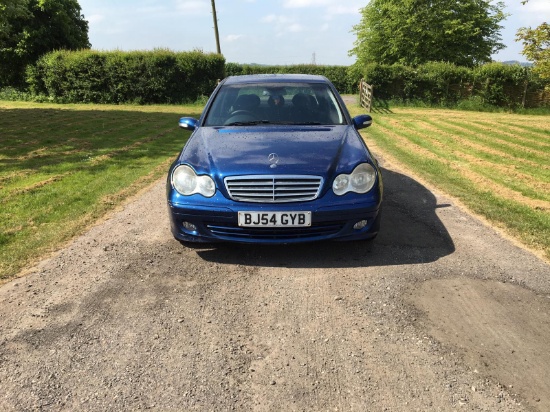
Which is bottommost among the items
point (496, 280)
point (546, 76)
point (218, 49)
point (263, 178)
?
point (496, 280)

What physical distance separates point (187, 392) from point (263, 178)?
1956 millimetres

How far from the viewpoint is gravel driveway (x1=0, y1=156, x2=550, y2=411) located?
238cm

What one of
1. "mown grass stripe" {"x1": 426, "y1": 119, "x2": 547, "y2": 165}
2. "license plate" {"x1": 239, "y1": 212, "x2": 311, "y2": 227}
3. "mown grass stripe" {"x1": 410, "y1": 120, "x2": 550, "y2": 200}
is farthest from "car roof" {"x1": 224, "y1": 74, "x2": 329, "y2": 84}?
"mown grass stripe" {"x1": 426, "y1": 119, "x2": 547, "y2": 165}

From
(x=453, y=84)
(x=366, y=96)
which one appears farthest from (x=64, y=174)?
(x=453, y=84)

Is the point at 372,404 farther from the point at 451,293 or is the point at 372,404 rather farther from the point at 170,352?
the point at 451,293

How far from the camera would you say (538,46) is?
11617 millimetres

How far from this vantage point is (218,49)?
1406 inches

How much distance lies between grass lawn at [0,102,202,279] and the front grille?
2071 mm

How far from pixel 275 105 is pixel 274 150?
131 centimetres

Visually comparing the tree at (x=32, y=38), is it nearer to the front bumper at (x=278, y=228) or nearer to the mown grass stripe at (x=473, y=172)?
the mown grass stripe at (x=473, y=172)

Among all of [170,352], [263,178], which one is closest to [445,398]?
[170,352]

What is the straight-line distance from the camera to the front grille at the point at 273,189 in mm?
3854

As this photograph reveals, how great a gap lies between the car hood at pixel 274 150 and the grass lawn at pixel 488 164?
2194 mm

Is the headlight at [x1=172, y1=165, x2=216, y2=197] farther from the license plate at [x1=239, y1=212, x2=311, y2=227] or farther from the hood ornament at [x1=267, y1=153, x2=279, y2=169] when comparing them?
the hood ornament at [x1=267, y1=153, x2=279, y2=169]
